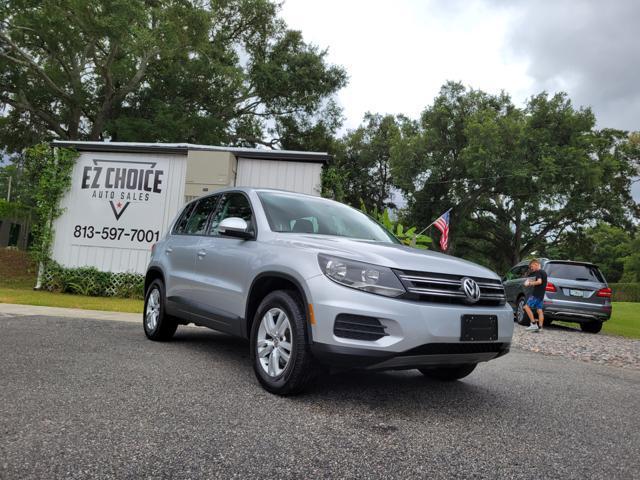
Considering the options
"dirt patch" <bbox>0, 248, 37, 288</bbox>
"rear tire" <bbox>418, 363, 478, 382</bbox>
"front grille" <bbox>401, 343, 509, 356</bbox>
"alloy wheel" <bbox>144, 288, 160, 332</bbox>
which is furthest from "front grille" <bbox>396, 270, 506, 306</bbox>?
"dirt patch" <bbox>0, 248, 37, 288</bbox>

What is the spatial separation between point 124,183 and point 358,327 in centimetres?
1086

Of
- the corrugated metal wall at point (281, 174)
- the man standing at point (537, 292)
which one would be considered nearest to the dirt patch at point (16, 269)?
the corrugated metal wall at point (281, 174)

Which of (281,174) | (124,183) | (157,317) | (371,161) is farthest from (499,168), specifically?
(157,317)

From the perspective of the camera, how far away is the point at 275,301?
163 inches

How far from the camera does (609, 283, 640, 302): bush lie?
40344 mm

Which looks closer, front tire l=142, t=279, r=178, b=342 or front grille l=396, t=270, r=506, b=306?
front grille l=396, t=270, r=506, b=306

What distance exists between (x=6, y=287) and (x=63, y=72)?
523 inches

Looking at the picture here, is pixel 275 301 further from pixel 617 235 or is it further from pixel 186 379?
pixel 617 235

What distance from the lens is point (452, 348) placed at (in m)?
3.67

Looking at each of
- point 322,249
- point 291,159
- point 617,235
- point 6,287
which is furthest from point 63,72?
point 617,235

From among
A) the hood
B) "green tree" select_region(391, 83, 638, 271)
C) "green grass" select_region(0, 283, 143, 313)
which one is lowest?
"green grass" select_region(0, 283, 143, 313)

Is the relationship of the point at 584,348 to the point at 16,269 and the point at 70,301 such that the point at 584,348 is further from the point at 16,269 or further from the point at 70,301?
the point at 16,269

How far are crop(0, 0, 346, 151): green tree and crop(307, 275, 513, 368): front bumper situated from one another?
18.0 metres

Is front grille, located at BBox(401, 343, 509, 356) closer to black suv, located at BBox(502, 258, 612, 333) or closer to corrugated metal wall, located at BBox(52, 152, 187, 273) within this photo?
black suv, located at BBox(502, 258, 612, 333)
